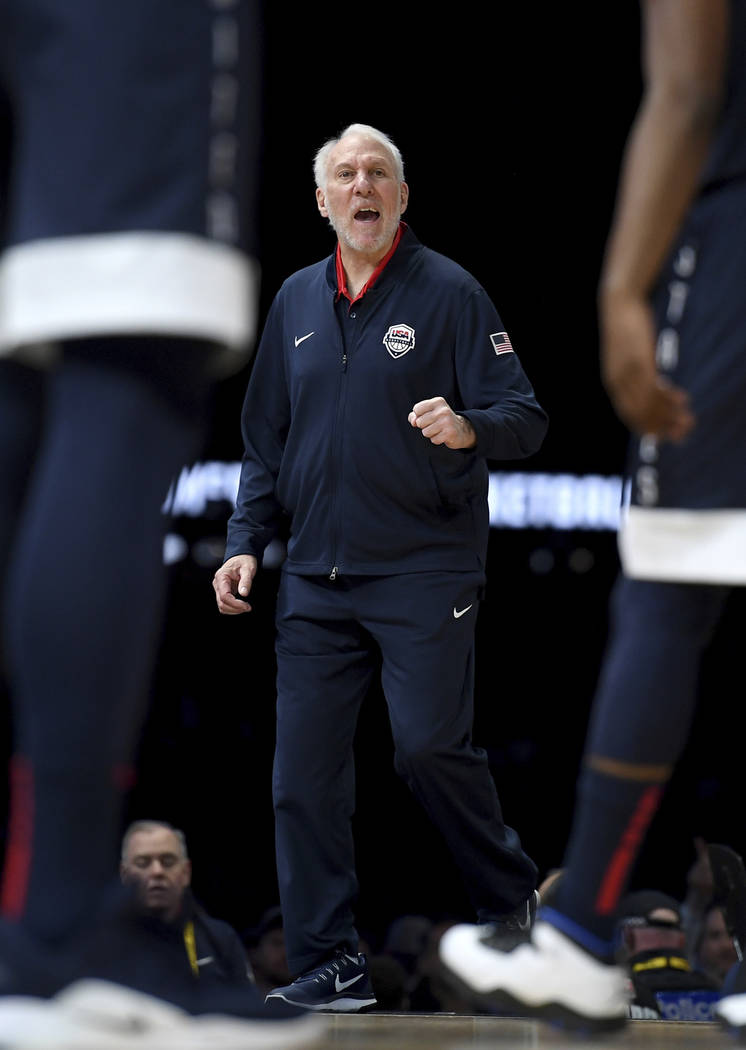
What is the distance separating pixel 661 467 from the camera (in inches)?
65.4

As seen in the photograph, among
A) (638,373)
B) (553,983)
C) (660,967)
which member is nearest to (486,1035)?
(553,983)

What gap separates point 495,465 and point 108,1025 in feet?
20.7

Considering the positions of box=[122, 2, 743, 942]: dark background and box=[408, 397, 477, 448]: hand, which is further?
box=[122, 2, 743, 942]: dark background

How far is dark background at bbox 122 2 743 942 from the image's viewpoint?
637 cm

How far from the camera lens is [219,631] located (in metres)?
8.47

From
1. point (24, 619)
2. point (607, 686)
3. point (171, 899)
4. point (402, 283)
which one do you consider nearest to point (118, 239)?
point (24, 619)

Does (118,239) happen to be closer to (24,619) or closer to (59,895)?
(24,619)

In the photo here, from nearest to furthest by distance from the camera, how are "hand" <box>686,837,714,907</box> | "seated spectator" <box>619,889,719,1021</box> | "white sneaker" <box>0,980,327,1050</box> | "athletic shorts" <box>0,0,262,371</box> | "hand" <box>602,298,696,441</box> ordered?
"white sneaker" <box>0,980,327,1050</box> → "athletic shorts" <box>0,0,262,371</box> → "hand" <box>602,298,696,441</box> → "seated spectator" <box>619,889,719,1021</box> → "hand" <box>686,837,714,907</box>

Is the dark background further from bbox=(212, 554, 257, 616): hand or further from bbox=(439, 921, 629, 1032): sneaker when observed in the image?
bbox=(439, 921, 629, 1032): sneaker

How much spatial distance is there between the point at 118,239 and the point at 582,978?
40.0 inches

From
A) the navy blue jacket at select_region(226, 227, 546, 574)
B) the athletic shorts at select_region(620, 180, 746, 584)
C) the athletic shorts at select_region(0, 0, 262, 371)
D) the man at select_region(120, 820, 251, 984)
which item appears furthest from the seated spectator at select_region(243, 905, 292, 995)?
the athletic shorts at select_region(0, 0, 262, 371)

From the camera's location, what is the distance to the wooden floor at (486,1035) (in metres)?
1.68

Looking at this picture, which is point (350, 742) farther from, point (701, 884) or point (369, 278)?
point (701, 884)

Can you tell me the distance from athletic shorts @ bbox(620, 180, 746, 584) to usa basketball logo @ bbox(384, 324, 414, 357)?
49.3 inches
